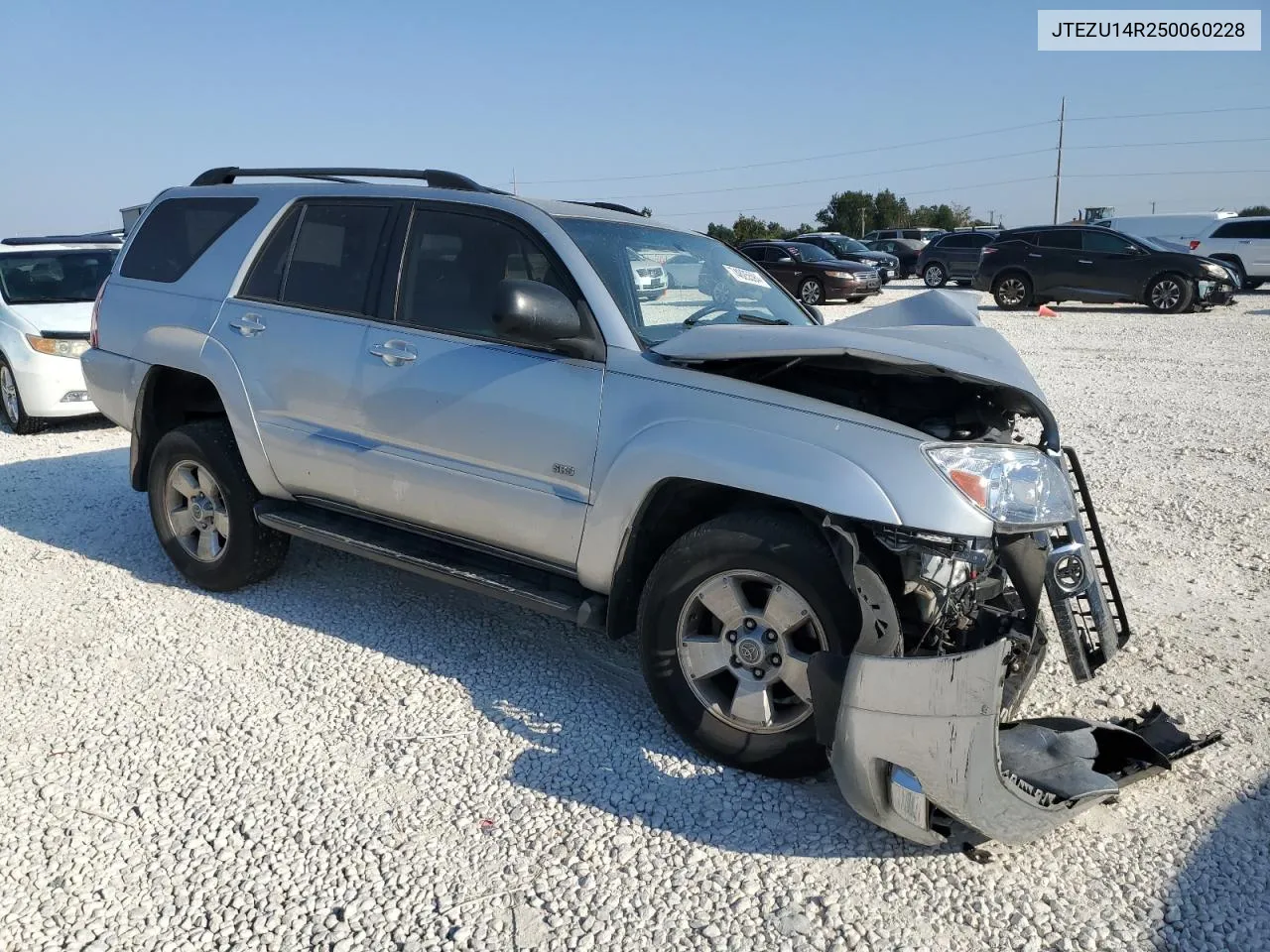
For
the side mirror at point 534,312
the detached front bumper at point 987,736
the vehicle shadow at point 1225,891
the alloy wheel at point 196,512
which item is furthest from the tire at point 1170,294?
the alloy wheel at point 196,512

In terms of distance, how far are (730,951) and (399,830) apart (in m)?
1.08

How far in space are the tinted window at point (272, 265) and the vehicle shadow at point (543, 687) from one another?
1477mm

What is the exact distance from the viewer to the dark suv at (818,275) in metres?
21.4

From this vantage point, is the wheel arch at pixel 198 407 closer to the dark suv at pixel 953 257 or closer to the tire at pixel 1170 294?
the tire at pixel 1170 294

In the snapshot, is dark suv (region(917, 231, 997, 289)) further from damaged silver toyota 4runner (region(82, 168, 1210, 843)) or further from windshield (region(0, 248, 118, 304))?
damaged silver toyota 4runner (region(82, 168, 1210, 843))

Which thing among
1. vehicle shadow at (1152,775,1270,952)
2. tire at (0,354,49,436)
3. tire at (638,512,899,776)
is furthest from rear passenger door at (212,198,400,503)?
tire at (0,354,49,436)

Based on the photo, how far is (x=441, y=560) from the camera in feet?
13.3

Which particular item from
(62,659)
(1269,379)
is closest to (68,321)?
(62,659)

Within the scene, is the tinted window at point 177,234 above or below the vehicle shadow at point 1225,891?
above

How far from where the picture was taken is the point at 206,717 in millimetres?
3721

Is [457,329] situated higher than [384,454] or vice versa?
[457,329]

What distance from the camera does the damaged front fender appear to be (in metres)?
2.67

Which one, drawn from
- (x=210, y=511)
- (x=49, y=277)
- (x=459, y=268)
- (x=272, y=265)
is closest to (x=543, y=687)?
(x=459, y=268)

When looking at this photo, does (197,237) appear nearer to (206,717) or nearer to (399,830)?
(206,717)
